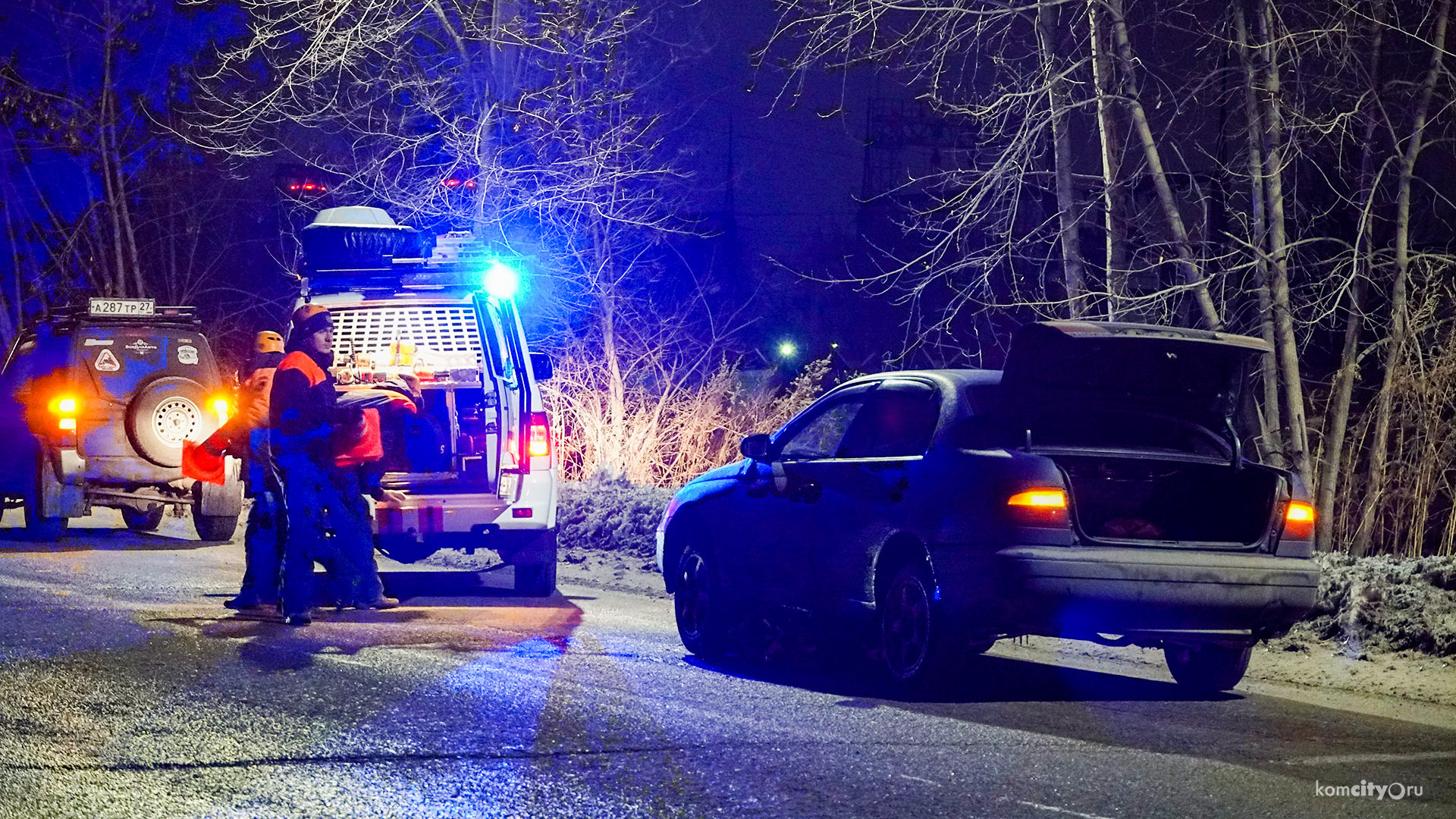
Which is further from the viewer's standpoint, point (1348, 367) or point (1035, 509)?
point (1348, 367)

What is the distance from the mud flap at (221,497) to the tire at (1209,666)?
405 inches

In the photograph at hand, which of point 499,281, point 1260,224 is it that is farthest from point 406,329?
point 1260,224

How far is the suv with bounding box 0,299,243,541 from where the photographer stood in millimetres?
14688

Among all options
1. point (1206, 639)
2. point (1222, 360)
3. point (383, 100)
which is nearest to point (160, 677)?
point (1206, 639)

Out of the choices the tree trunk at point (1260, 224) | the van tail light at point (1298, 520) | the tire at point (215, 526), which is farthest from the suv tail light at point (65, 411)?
the van tail light at point (1298, 520)

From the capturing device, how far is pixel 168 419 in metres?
14.7

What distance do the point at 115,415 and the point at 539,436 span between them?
626 cm

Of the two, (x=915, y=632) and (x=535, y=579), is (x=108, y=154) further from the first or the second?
(x=915, y=632)

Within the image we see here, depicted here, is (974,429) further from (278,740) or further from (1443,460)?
(1443,460)

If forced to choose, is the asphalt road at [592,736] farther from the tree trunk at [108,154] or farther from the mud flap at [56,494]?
the tree trunk at [108,154]

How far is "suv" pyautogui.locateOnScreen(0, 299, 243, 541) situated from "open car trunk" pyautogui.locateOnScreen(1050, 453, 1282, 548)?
9892 mm

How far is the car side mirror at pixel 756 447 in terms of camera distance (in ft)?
27.4

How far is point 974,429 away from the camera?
24.1 feet

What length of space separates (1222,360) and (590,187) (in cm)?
1255
